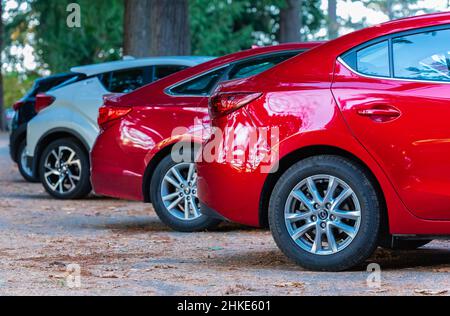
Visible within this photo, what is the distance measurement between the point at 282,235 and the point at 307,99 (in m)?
0.90

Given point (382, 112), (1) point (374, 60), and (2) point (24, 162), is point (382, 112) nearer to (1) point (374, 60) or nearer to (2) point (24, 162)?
(1) point (374, 60)

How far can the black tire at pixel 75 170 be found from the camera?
15.4 meters

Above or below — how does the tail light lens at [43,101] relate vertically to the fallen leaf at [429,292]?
above

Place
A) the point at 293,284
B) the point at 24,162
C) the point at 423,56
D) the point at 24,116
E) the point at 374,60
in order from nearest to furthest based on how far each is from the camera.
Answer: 1. the point at 293,284
2. the point at 423,56
3. the point at 374,60
4. the point at 24,116
5. the point at 24,162

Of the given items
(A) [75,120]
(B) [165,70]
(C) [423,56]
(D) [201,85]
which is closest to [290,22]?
(A) [75,120]

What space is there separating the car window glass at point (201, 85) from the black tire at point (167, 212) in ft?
1.96

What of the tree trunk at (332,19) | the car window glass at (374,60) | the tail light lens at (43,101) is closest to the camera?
the car window glass at (374,60)

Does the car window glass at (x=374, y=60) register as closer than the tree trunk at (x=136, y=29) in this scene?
Yes

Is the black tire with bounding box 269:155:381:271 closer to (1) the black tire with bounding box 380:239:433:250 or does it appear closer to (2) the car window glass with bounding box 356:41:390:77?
(1) the black tire with bounding box 380:239:433:250

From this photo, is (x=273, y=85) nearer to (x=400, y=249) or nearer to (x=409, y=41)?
(x=409, y=41)

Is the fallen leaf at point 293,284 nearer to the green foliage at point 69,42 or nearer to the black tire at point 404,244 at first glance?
the black tire at point 404,244

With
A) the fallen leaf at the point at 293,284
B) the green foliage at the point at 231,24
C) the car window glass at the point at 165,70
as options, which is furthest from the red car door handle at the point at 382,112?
the green foliage at the point at 231,24

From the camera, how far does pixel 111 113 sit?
11750 millimetres

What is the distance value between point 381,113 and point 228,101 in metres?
1.10
